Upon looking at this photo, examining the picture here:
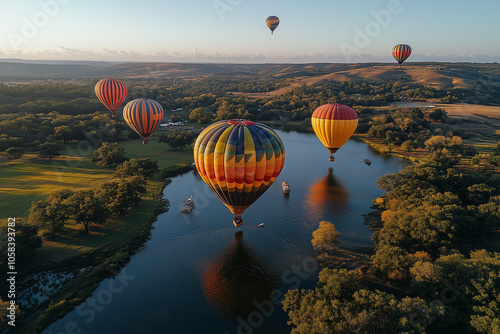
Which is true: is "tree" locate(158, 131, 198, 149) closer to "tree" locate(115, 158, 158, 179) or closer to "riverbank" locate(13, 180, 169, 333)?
"tree" locate(115, 158, 158, 179)

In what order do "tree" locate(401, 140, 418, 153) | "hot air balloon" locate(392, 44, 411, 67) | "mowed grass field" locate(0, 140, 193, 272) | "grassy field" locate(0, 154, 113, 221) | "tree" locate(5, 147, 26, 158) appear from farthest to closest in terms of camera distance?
"hot air balloon" locate(392, 44, 411, 67) < "tree" locate(401, 140, 418, 153) < "tree" locate(5, 147, 26, 158) < "grassy field" locate(0, 154, 113, 221) < "mowed grass field" locate(0, 140, 193, 272)

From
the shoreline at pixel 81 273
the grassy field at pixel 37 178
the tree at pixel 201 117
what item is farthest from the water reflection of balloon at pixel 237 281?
the tree at pixel 201 117

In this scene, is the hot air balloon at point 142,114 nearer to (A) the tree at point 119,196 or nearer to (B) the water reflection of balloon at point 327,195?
(A) the tree at point 119,196

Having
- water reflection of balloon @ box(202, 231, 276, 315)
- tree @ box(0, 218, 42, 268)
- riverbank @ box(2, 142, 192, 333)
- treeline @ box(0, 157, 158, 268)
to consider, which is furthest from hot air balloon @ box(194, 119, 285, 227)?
tree @ box(0, 218, 42, 268)

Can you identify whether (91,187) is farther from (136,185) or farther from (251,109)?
(251,109)

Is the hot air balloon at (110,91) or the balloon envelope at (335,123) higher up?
the hot air balloon at (110,91)

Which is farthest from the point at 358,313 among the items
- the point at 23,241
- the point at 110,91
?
the point at 110,91
